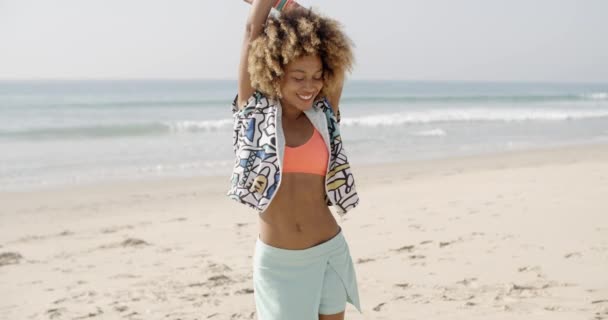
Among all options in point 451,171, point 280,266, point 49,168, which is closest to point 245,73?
point 280,266

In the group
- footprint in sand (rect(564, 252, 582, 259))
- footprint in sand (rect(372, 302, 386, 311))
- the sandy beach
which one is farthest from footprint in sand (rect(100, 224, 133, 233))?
footprint in sand (rect(564, 252, 582, 259))

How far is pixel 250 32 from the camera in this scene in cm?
265

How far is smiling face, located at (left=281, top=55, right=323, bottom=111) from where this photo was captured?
8.37 feet

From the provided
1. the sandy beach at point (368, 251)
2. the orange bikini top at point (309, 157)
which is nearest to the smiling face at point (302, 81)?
the orange bikini top at point (309, 157)

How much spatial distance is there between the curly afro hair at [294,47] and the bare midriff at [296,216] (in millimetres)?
366

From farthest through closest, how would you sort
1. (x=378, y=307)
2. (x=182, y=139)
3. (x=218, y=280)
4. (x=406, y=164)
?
(x=182, y=139) < (x=406, y=164) < (x=218, y=280) < (x=378, y=307)

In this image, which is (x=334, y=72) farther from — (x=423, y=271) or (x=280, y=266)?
(x=423, y=271)

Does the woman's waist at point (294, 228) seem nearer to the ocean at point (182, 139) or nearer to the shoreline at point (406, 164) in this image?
the shoreline at point (406, 164)

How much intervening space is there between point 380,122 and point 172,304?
20.0m

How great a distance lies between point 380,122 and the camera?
24172mm

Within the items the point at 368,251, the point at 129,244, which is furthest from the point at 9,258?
the point at 368,251

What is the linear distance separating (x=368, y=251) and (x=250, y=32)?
3597 millimetres

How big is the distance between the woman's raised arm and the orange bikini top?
294 millimetres

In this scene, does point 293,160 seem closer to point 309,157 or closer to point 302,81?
point 309,157
